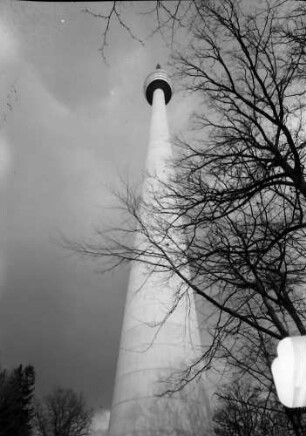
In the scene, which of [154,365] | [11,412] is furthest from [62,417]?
[154,365]

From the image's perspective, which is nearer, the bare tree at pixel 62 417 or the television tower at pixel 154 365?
the television tower at pixel 154 365

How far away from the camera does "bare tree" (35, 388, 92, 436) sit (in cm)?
4219

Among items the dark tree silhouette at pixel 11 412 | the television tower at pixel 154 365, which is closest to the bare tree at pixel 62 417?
the dark tree silhouette at pixel 11 412

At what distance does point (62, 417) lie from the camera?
43531 millimetres

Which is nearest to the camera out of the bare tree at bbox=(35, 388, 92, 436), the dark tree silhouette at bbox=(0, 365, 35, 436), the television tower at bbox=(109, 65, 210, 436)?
the television tower at bbox=(109, 65, 210, 436)

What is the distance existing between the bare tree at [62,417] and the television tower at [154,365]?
130ft

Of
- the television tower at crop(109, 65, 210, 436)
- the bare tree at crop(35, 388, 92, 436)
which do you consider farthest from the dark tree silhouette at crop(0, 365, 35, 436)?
the television tower at crop(109, 65, 210, 436)

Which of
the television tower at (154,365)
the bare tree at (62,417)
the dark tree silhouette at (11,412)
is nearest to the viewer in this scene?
the television tower at (154,365)

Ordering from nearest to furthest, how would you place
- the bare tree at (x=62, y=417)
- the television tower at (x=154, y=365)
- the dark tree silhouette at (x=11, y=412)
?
the television tower at (x=154, y=365) < the dark tree silhouette at (x=11, y=412) < the bare tree at (x=62, y=417)

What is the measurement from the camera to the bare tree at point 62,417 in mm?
42188

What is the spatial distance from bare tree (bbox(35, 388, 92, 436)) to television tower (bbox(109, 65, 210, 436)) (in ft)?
130

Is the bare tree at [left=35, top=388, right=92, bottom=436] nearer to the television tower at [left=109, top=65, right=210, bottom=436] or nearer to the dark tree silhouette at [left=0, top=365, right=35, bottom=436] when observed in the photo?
the dark tree silhouette at [left=0, top=365, right=35, bottom=436]

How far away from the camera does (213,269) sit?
18.1 feet

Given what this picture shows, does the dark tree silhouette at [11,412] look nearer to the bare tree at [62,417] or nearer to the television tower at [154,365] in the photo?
the bare tree at [62,417]
